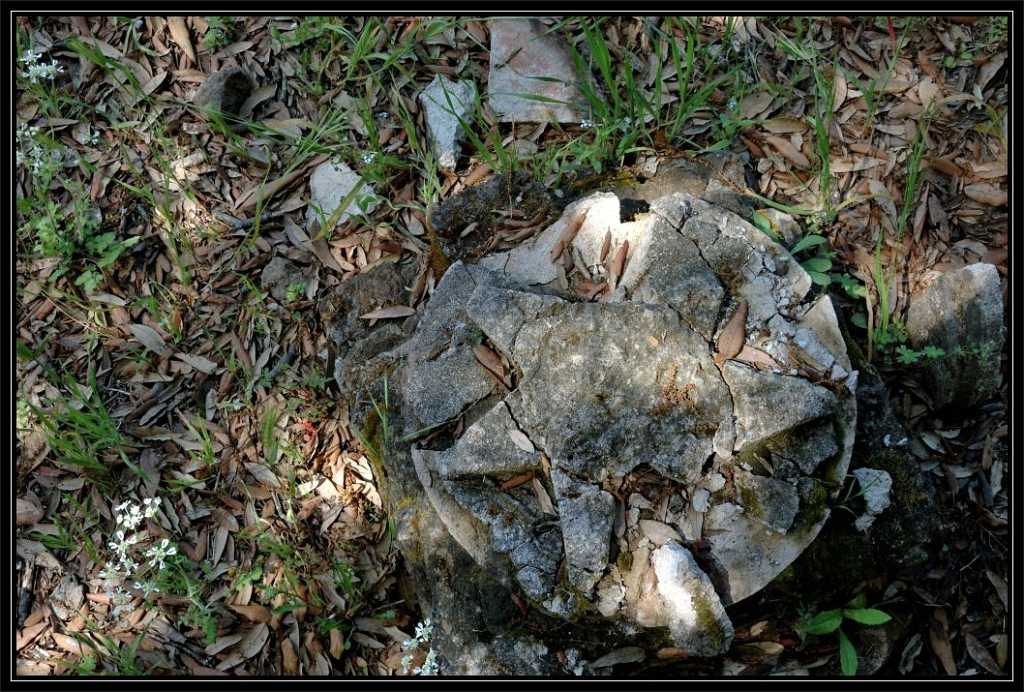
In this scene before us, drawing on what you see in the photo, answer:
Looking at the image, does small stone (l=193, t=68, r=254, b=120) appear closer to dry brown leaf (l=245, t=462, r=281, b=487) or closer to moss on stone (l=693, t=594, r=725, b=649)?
dry brown leaf (l=245, t=462, r=281, b=487)

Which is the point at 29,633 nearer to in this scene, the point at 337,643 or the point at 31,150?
the point at 337,643

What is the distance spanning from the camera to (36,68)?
3.63 metres

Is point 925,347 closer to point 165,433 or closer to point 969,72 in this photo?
point 969,72

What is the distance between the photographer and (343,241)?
348 cm

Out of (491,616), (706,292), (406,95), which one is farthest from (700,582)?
(406,95)

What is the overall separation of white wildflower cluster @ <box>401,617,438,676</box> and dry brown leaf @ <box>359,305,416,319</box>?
1225mm

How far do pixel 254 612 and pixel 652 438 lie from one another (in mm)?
1702

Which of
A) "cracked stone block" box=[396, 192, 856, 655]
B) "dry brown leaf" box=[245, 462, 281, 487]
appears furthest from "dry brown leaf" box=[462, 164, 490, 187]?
"dry brown leaf" box=[245, 462, 281, 487]

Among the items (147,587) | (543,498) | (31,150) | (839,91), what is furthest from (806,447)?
(31,150)

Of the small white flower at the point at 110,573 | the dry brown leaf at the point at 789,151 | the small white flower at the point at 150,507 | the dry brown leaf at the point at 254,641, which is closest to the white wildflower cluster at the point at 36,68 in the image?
the small white flower at the point at 150,507

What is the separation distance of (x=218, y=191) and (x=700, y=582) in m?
2.80

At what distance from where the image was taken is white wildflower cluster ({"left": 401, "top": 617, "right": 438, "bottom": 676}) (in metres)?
2.63

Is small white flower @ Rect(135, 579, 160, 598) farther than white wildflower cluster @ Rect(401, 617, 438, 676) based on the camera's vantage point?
Yes

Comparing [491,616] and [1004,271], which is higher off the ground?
[1004,271]
